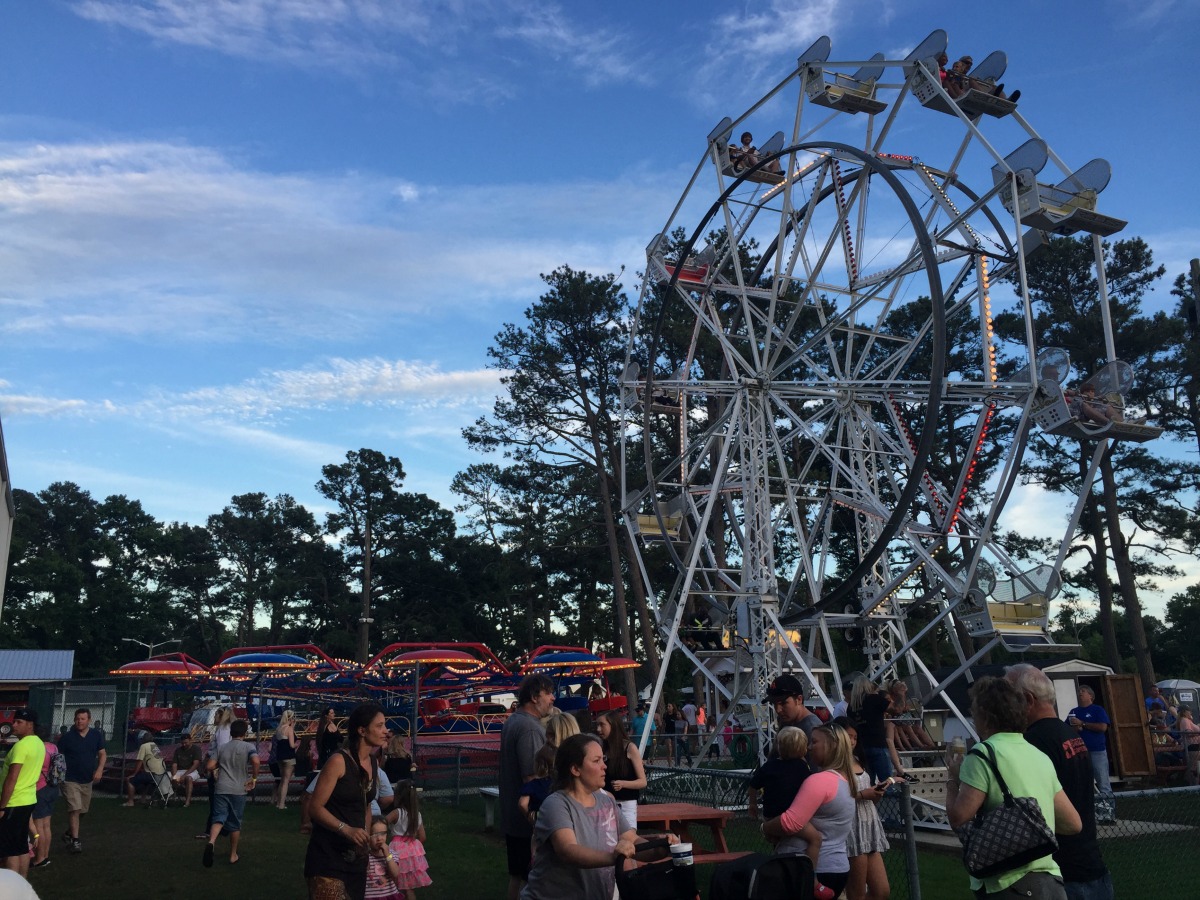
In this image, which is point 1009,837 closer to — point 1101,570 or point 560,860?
point 560,860

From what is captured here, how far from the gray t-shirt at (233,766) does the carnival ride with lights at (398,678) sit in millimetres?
7628

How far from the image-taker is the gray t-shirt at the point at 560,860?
13.4 ft

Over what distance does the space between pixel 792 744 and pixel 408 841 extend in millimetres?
3450

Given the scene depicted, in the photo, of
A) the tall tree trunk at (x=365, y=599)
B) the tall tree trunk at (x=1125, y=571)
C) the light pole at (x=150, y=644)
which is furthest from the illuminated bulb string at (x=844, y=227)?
the light pole at (x=150, y=644)

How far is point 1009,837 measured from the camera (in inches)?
151

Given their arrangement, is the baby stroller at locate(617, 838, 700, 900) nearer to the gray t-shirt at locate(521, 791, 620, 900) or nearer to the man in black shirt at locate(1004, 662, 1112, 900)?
the gray t-shirt at locate(521, 791, 620, 900)

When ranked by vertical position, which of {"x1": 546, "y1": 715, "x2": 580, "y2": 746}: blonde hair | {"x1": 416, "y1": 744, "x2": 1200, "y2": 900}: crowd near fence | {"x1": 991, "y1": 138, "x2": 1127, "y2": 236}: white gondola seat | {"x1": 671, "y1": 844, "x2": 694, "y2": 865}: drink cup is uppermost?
{"x1": 991, "y1": 138, "x2": 1127, "y2": 236}: white gondola seat

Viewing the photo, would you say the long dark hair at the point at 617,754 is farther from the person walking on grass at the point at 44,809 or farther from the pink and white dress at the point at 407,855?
the person walking on grass at the point at 44,809

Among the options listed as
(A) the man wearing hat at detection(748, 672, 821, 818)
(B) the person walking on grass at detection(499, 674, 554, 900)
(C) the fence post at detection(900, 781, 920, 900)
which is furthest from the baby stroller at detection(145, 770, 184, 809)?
(C) the fence post at detection(900, 781, 920, 900)

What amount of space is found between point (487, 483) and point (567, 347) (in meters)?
22.3

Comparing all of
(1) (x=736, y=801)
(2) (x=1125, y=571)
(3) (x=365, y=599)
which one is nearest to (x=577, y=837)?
(1) (x=736, y=801)

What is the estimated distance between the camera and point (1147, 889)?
8234 millimetres

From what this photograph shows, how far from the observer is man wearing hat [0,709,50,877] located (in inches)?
319

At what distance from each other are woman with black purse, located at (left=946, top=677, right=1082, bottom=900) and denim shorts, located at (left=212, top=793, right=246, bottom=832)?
8.50m
